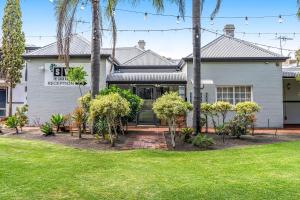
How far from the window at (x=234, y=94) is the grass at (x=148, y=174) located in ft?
31.1

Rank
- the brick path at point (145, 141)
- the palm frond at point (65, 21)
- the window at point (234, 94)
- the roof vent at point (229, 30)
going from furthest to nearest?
the roof vent at point (229, 30)
the window at point (234, 94)
the palm frond at point (65, 21)
the brick path at point (145, 141)

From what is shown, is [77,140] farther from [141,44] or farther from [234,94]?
[141,44]

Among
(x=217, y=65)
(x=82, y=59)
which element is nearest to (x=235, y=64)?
(x=217, y=65)

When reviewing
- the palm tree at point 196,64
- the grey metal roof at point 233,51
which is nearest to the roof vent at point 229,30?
the grey metal roof at point 233,51

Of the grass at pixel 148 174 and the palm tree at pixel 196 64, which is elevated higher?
the palm tree at pixel 196 64

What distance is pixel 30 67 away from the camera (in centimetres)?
2152

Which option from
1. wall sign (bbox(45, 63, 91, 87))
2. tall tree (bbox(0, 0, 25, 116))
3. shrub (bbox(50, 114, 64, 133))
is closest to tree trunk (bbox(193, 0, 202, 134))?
shrub (bbox(50, 114, 64, 133))

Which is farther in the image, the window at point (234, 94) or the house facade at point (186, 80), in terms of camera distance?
the window at point (234, 94)

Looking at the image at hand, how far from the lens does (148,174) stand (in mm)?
8078

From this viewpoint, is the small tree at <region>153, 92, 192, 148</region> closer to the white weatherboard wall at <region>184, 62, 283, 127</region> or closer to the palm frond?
the palm frond

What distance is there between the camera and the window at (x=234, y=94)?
21.0m

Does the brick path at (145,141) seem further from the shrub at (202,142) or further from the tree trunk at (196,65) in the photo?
the tree trunk at (196,65)

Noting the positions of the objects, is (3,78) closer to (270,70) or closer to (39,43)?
(39,43)

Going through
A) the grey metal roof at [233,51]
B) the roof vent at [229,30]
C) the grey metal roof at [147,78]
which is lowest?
the grey metal roof at [147,78]
